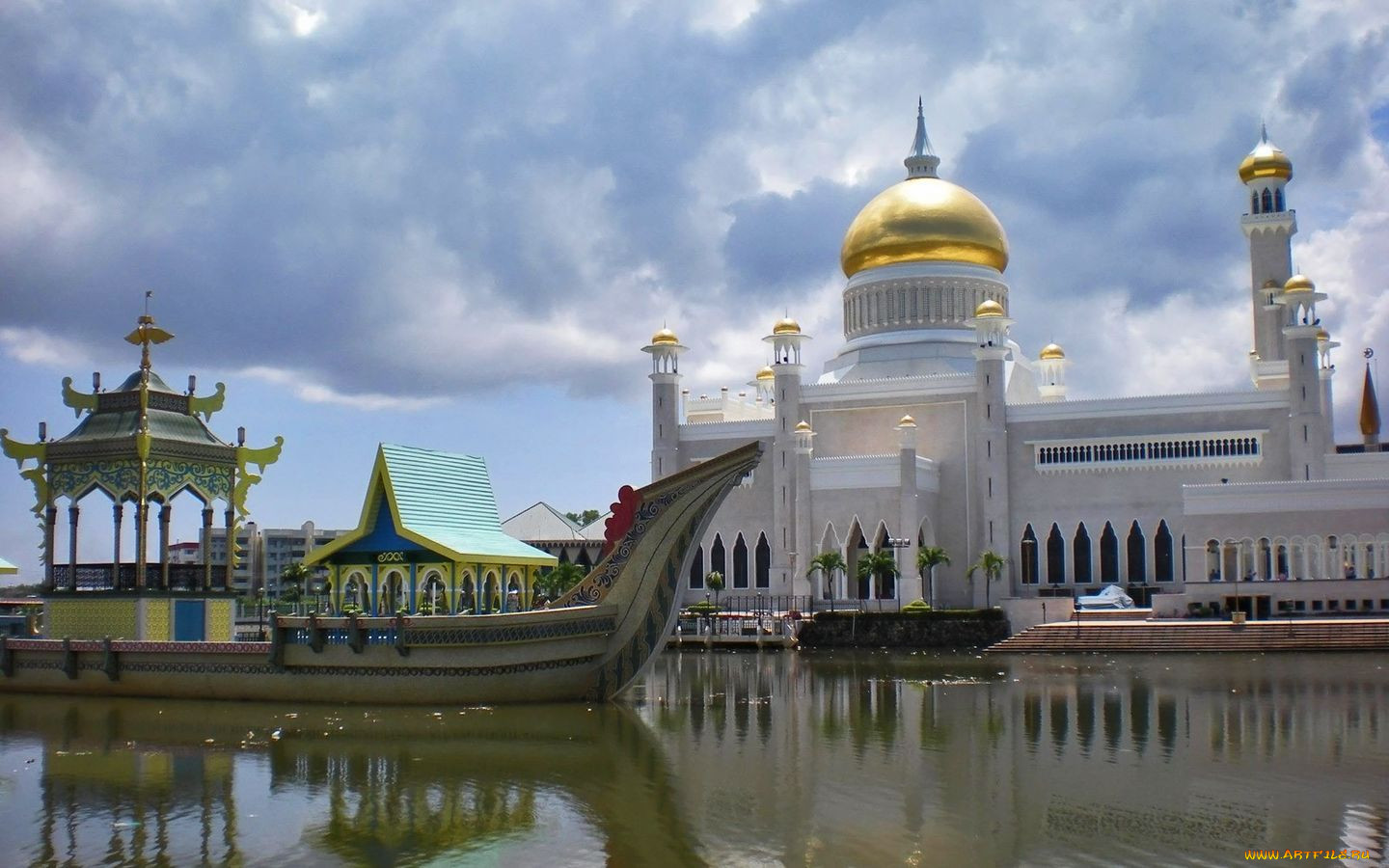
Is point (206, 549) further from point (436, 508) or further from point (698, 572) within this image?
point (698, 572)

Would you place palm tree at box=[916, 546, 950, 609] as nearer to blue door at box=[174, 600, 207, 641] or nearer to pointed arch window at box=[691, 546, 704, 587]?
pointed arch window at box=[691, 546, 704, 587]

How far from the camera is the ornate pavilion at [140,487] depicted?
74.8 ft

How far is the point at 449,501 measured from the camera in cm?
2269

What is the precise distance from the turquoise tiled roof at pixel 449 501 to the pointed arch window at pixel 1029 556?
23.4m

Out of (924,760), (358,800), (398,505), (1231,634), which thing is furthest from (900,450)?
(358,800)

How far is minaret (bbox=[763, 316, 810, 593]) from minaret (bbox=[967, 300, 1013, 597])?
17.9ft

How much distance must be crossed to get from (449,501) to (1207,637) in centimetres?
1918

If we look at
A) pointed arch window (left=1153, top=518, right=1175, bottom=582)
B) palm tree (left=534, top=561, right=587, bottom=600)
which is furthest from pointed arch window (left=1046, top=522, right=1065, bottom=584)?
palm tree (left=534, top=561, right=587, bottom=600)

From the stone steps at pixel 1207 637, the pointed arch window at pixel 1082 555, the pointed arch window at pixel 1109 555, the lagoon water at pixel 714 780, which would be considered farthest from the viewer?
the pointed arch window at pixel 1082 555

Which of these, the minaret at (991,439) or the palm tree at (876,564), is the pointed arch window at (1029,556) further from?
the palm tree at (876,564)

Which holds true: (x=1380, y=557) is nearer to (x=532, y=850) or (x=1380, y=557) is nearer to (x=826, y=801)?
(x=826, y=801)

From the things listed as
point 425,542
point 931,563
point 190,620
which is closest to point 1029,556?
point 931,563

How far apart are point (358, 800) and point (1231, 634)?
985 inches

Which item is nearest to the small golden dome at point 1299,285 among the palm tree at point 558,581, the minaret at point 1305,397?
the minaret at point 1305,397
